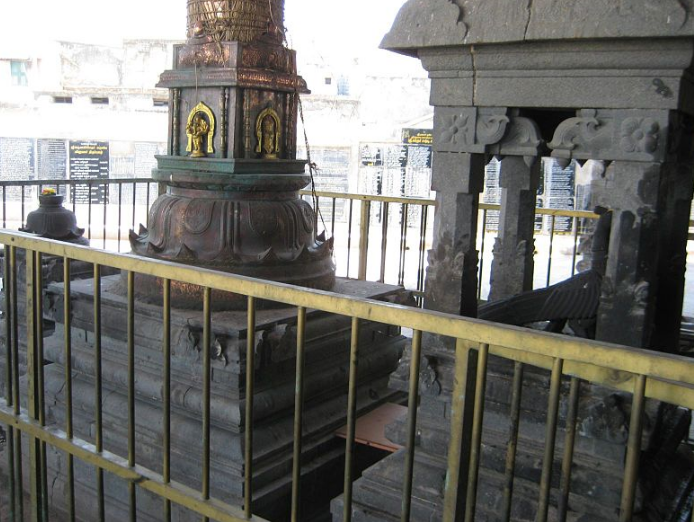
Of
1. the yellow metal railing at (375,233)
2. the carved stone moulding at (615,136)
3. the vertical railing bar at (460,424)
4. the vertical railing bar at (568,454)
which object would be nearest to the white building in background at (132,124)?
the yellow metal railing at (375,233)

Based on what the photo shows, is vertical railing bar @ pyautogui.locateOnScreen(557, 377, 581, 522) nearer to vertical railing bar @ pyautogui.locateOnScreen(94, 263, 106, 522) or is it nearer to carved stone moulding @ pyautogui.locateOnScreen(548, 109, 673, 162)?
carved stone moulding @ pyautogui.locateOnScreen(548, 109, 673, 162)

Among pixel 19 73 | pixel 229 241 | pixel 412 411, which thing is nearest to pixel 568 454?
pixel 412 411

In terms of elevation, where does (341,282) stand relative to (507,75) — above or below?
below

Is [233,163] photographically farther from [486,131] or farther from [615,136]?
[615,136]

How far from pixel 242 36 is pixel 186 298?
1761 millimetres

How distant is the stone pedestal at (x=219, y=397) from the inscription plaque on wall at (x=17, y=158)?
1038 centimetres

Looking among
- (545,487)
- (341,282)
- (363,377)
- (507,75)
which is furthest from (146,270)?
(341,282)

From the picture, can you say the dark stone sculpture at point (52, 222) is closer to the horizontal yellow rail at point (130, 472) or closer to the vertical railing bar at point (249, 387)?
the horizontal yellow rail at point (130, 472)

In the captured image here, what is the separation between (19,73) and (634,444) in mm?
21183

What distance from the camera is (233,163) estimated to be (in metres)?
4.50

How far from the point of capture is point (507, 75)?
9.55 feet

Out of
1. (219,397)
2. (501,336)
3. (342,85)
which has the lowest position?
(219,397)

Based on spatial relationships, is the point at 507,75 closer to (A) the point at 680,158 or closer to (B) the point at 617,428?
(A) the point at 680,158

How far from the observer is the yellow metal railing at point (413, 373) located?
1479mm
